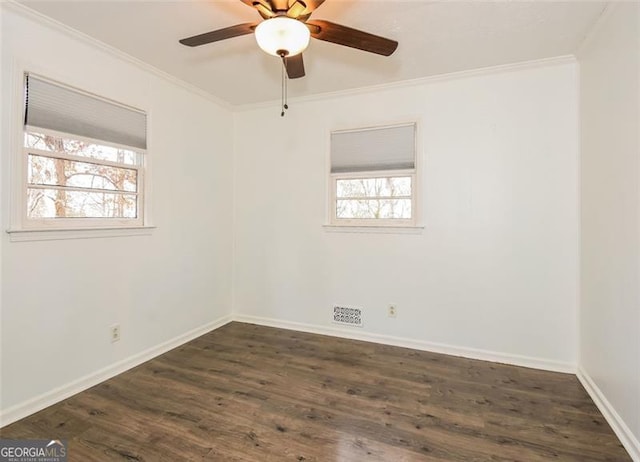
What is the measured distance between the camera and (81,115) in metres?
2.33

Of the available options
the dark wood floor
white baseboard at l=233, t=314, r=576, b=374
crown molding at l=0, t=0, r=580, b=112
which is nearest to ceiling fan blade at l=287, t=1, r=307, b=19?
crown molding at l=0, t=0, r=580, b=112

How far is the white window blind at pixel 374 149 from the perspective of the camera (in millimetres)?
3131

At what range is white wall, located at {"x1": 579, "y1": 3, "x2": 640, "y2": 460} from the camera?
1.77 metres

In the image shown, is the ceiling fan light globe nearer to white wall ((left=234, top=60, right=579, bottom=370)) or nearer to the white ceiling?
the white ceiling

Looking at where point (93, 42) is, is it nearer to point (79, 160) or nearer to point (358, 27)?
point (79, 160)

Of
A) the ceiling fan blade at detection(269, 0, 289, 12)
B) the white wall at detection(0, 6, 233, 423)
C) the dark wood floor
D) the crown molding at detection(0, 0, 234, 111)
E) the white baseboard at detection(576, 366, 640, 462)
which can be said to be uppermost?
the crown molding at detection(0, 0, 234, 111)

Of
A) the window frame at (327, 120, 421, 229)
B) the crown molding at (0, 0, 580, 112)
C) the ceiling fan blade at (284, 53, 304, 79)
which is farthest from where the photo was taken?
the window frame at (327, 120, 421, 229)

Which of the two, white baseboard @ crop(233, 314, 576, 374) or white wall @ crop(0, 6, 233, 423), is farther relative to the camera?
white baseboard @ crop(233, 314, 576, 374)

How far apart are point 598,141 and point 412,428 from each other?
2.35 meters

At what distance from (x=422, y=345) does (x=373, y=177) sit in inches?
69.4

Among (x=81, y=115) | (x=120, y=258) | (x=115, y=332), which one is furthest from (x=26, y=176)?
(x=115, y=332)

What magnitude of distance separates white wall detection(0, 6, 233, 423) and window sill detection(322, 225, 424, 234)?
1362mm

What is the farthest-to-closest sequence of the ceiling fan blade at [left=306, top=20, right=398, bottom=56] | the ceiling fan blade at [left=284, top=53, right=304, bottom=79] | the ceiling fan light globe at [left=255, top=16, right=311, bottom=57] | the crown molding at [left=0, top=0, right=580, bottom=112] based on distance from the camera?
the crown molding at [left=0, top=0, right=580, bottom=112]
the ceiling fan blade at [left=284, top=53, right=304, bottom=79]
the ceiling fan blade at [left=306, top=20, right=398, bottom=56]
the ceiling fan light globe at [left=255, top=16, right=311, bottom=57]

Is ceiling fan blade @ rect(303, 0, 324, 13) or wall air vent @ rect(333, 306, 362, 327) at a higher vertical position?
ceiling fan blade @ rect(303, 0, 324, 13)
